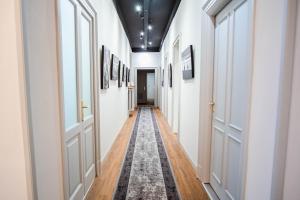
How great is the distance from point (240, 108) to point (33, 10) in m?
1.79

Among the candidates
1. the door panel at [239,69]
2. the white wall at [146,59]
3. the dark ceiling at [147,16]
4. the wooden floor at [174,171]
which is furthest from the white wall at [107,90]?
the white wall at [146,59]

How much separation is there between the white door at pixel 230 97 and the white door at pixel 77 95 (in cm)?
154

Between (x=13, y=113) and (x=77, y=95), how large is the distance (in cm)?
84

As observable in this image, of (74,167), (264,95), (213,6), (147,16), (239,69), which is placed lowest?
(74,167)

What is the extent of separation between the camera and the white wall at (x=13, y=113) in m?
0.92

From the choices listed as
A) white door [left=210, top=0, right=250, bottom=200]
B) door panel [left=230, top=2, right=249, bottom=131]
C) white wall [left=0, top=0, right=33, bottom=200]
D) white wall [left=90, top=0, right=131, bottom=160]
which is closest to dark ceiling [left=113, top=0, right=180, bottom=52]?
white wall [left=90, top=0, right=131, bottom=160]

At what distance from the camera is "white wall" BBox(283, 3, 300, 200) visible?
2.64ft

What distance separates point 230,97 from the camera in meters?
1.75

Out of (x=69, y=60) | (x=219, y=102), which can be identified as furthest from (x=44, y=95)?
(x=219, y=102)

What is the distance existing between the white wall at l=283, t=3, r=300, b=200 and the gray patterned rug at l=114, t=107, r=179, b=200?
4.57 feet

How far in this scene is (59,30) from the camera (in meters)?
1.34

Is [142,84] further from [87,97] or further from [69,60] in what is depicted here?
[69,60]

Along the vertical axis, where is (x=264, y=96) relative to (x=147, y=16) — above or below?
below

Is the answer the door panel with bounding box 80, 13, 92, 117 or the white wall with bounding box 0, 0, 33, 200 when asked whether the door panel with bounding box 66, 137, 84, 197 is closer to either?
the door panel with bounding box 80, 13, 92, 117
